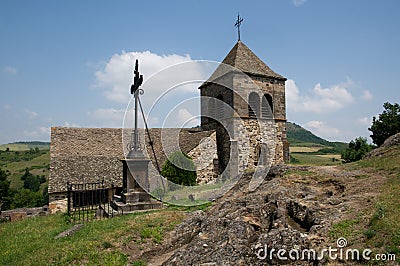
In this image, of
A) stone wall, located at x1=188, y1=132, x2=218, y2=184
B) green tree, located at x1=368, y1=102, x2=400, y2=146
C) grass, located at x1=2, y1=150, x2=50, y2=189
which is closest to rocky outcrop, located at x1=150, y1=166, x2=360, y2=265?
stone wall, located at x1=188, y1=132, x2=218, y2=184

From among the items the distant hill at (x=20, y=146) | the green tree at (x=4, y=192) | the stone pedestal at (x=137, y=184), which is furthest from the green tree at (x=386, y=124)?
the distant hill at (x=20, y=146)

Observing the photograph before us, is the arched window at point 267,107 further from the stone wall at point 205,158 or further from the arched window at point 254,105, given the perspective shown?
the stone wall at point 205,158

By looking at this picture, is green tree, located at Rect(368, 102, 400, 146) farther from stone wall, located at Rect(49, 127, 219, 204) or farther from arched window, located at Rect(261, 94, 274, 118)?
stone wall, located at Rect(49, 127, 219, 204)

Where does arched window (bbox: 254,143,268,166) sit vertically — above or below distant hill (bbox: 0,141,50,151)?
below

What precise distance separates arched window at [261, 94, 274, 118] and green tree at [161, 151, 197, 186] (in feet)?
22.7

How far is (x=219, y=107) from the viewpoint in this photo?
68.5 ft

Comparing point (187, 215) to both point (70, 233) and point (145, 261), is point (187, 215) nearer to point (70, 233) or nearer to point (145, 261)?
point (145, 261)

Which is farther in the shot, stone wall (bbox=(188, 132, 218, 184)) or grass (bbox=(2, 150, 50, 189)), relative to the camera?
grass (bbox=(2, 150, 50, 189))

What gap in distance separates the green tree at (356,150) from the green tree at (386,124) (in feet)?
3.46

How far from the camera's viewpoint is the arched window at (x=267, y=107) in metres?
20.5

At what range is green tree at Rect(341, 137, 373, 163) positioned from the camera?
901 inches

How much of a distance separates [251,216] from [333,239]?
7.22 feet

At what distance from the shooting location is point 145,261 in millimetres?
6980

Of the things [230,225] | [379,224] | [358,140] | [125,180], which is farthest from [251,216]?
[358,140]
